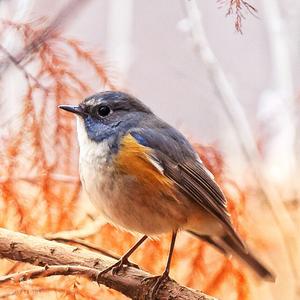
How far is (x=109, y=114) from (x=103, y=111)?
0.01 metres

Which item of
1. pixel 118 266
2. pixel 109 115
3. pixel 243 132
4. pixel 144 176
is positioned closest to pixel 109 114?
pixel 109 115

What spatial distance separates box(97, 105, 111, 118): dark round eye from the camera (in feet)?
3.04

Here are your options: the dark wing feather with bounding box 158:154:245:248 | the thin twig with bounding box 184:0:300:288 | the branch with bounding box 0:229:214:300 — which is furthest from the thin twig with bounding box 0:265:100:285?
the thin twig with bounding box 184:0:300:288

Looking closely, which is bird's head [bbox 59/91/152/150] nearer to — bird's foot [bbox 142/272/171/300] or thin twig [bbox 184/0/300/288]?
bird's foot [bbox 142/272/171/300]

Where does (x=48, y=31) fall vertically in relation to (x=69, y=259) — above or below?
above

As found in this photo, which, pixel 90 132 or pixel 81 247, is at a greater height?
pixel 90 132

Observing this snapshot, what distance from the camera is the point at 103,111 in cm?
93

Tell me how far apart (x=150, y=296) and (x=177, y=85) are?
0.72 meters

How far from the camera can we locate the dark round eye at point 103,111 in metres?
0.93

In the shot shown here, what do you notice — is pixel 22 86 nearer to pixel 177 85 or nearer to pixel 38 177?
pixel 38 177

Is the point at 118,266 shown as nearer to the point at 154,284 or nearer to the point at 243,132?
the point at 154,284

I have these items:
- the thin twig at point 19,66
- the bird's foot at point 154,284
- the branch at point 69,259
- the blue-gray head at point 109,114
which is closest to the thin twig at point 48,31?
the thin twig at point 19,66

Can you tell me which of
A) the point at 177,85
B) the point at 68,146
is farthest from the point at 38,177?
the point at 177,85

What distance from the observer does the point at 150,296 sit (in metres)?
0.88
